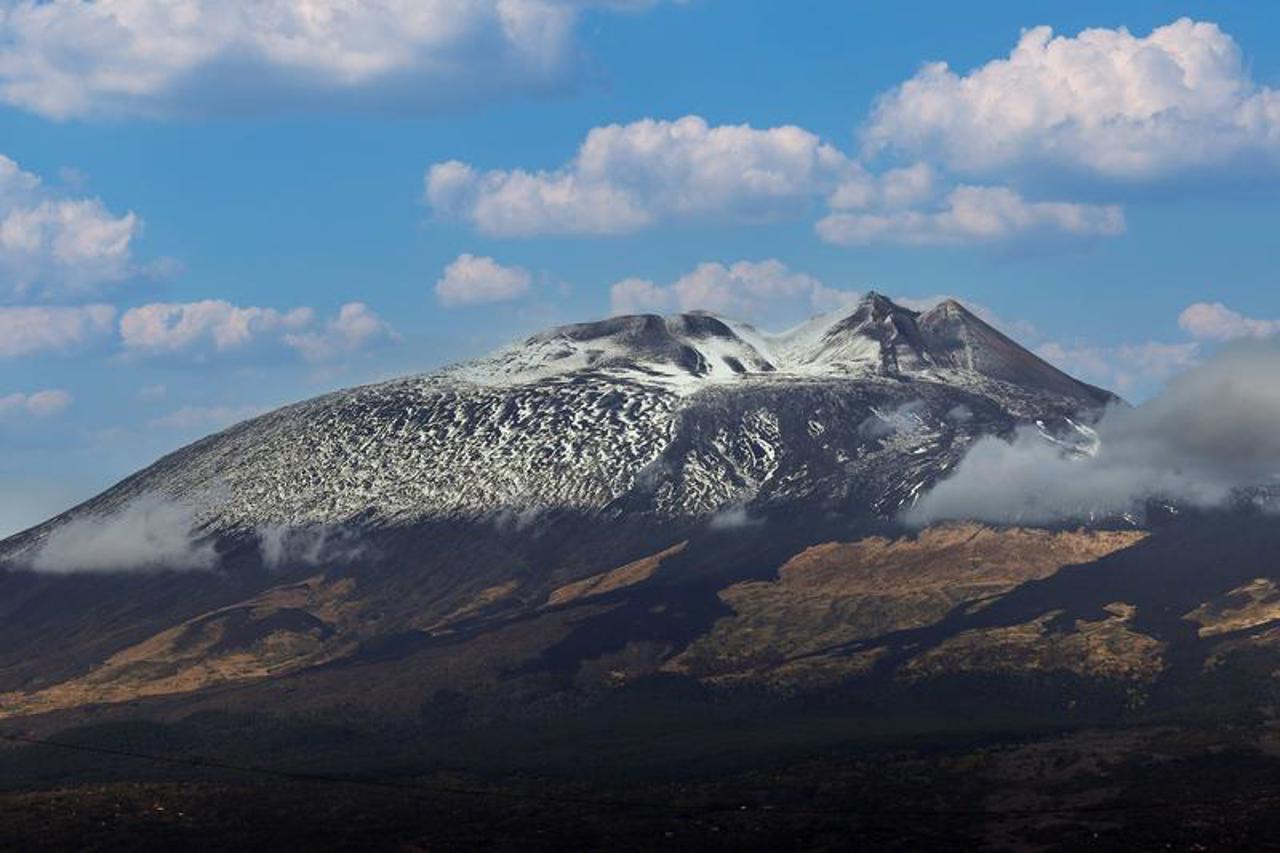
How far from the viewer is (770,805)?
165 metres

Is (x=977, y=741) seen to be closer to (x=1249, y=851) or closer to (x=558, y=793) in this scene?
(x=558, y=793)

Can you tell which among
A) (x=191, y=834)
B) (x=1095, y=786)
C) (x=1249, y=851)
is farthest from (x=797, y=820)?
(x=191, y=834)

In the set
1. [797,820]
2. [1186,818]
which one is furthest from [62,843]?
[1186,818]

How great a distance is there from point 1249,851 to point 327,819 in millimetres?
77495

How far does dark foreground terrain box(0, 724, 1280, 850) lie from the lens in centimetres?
14950

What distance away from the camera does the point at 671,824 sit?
157 metres

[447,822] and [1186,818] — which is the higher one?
[447,822]

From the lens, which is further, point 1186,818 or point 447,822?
point 447,822

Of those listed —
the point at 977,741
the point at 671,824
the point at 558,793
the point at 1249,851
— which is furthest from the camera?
the point at 977,741

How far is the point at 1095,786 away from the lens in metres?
166

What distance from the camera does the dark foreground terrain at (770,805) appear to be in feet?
490

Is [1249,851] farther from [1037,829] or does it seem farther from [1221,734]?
[1221,734]

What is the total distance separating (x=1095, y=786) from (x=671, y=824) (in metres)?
38.7

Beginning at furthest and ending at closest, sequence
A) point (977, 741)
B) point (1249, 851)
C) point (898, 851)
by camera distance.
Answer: point (977, 741), point (898, 851), point (1249, 851)
